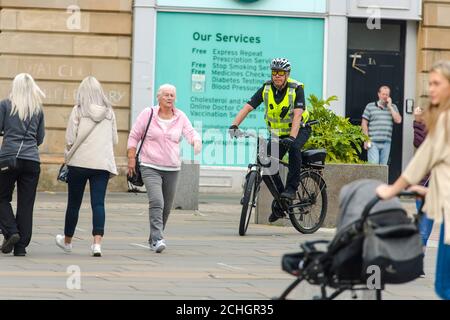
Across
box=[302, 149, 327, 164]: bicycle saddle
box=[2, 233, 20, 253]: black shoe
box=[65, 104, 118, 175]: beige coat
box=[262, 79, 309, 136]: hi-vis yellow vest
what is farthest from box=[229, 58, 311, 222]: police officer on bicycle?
box=[2, 233, 20, 253]: black shoe

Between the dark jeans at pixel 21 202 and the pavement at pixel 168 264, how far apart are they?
0.82ft

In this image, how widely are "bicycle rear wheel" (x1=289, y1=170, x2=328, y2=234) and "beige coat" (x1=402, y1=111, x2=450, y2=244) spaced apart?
25.1 feet

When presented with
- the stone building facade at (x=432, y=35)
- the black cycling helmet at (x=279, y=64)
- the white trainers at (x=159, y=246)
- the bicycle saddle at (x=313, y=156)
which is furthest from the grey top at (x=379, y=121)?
the white trainers at (x=159, y=246)

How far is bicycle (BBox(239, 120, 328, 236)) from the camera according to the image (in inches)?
570

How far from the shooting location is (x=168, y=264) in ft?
38.3

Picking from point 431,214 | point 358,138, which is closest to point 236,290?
point 431,214

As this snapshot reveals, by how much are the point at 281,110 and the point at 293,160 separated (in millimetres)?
584

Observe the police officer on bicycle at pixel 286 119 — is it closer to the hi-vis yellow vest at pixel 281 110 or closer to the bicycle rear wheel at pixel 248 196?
the hi-vis yellow vest at pixel 281 110

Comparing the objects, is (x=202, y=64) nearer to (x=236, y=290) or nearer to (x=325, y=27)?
(x=325, y=27)

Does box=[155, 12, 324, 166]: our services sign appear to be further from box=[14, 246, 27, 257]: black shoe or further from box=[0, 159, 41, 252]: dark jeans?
box=[14, 246, 27, 257]: black shoe

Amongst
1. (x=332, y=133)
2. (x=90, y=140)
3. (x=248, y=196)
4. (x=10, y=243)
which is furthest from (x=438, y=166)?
(x=332, y=133)

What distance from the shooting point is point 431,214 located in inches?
278

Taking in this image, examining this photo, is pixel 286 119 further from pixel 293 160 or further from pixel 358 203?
pixel 358 203
